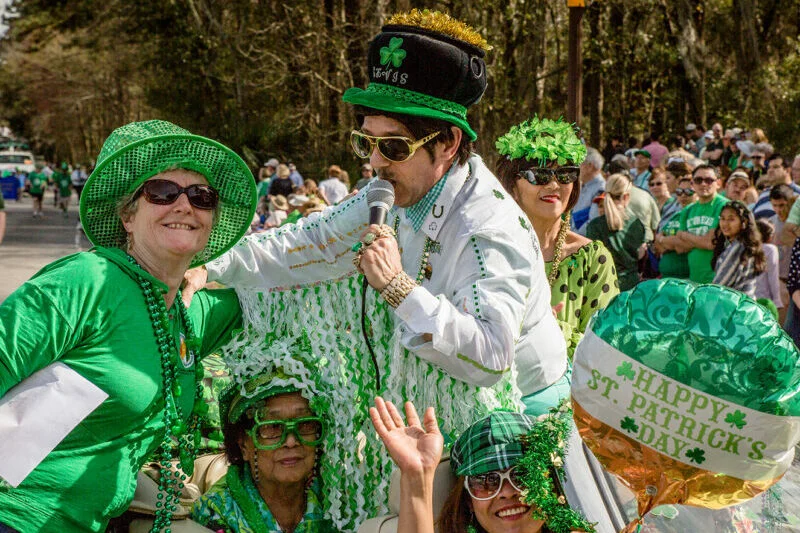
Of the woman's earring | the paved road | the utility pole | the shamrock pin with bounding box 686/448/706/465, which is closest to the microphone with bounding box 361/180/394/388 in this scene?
the woman's earring

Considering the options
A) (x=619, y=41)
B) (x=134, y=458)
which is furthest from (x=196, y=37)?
(x=134, y=458)

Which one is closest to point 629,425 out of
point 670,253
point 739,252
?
point 739,252

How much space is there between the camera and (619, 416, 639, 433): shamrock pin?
1.99 m

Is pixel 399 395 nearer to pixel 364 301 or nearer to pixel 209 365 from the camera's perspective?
pixel 364 301

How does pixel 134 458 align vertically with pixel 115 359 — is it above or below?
below

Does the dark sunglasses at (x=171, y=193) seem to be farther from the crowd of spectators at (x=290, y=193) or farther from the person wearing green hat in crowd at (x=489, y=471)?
the crowd of spectators at (x=290, y=193)

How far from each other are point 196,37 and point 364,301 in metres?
21.5

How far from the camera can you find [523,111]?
603 inches

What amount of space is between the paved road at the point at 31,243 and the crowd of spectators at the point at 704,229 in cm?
768

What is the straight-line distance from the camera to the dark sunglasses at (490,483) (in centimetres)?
257

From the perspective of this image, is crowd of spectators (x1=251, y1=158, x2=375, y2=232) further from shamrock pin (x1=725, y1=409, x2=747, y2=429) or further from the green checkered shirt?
shamrock pin (x1=725, y1=409, x2=747, y2=429)

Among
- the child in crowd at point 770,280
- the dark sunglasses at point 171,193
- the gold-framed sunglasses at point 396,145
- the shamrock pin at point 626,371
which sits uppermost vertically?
the gold-framed sunglasses at point 396,145

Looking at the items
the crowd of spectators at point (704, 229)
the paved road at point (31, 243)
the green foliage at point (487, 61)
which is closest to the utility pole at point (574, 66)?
the crowd of spectators at point (704, 229)

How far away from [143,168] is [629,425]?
5.00 ft
